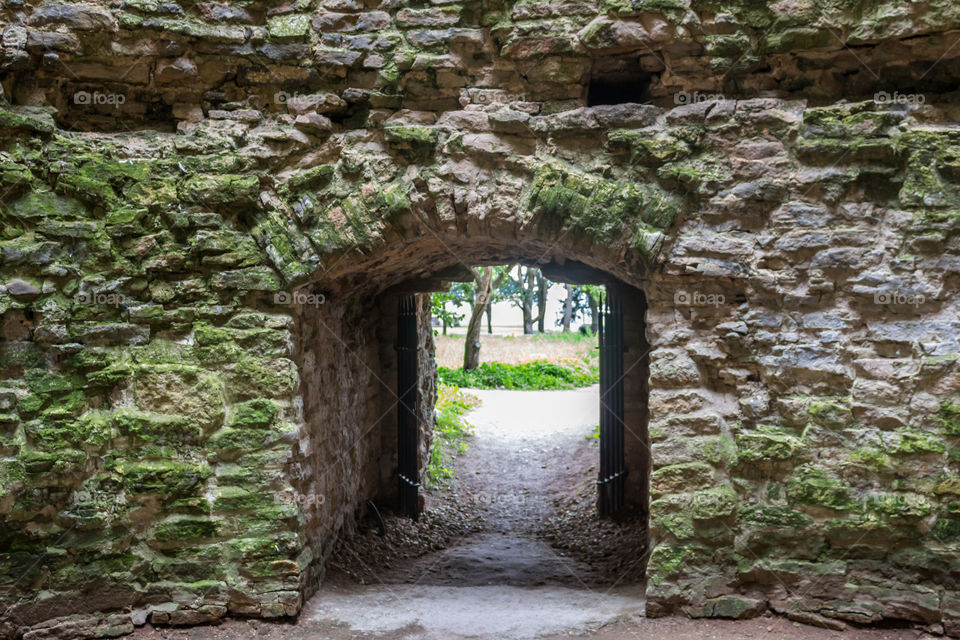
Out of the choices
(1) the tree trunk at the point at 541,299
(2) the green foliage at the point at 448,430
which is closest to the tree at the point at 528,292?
(1) the tree trunk at the point at 541,299

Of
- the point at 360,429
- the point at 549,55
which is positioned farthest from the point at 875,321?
the point at 360,429

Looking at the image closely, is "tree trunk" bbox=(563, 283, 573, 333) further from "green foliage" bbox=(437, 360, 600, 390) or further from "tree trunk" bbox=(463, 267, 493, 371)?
"tree trunk" bbox=(463, 267, 493, 371)

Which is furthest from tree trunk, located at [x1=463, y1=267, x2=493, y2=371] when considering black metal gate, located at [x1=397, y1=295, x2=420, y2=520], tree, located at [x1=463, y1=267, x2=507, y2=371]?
black metal gate, located at [x1=397, y1=295, x2=420, y2=520]

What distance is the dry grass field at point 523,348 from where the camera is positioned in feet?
57.3

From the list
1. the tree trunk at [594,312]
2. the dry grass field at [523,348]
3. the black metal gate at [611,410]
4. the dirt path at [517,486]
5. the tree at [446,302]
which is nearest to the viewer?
the dirt path at [517,486]
